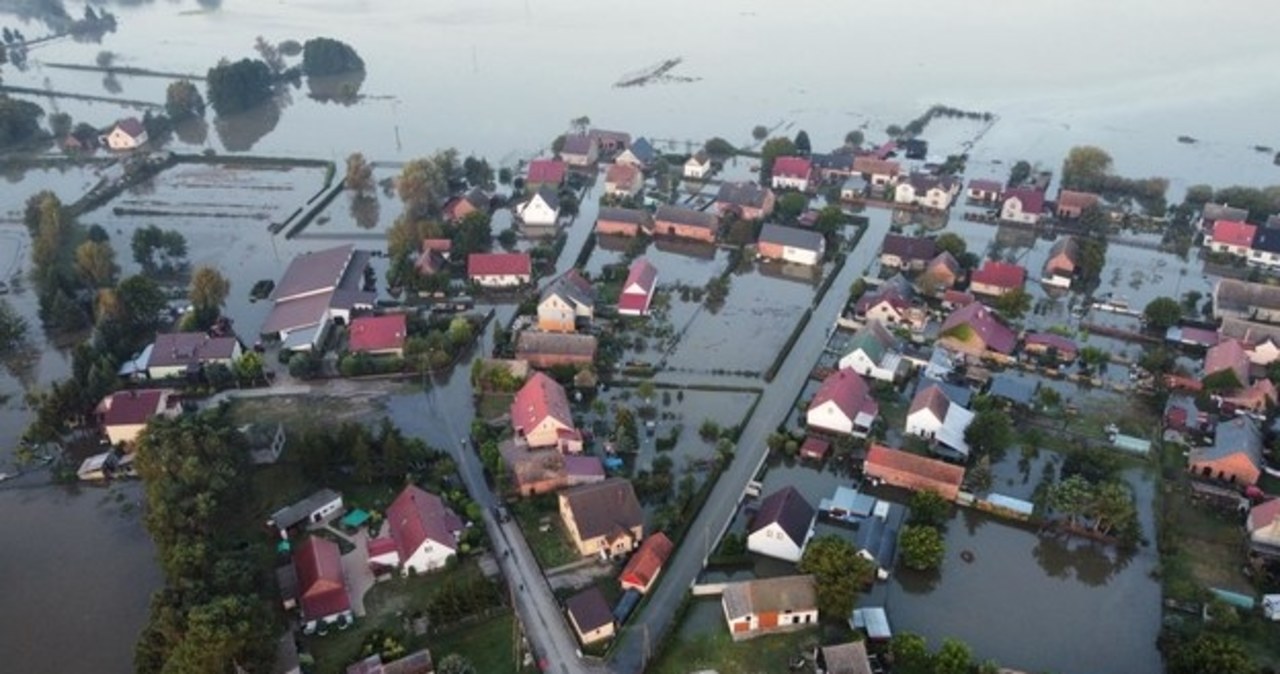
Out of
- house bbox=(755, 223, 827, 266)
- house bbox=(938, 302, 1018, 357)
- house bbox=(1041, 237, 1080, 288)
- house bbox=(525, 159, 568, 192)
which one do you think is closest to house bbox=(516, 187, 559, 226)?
house bbox=(525, 159, 568, 192)

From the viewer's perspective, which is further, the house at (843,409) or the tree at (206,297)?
the tree at (206,297)

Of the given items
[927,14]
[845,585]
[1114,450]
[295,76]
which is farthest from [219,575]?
[927,14]

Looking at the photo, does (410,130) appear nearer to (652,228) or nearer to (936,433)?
(652,228)

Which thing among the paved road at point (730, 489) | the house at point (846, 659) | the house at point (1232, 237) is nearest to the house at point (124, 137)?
the paved road at point (730, 489)

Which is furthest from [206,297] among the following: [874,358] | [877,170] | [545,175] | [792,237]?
[877,170]

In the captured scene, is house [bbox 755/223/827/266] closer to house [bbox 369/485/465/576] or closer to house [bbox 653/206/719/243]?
house [bbox 653/206/719/243]

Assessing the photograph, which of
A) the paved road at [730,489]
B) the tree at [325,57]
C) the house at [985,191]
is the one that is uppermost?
the tree at [325,57]

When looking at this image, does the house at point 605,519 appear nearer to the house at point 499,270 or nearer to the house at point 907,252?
the house at point 499,270

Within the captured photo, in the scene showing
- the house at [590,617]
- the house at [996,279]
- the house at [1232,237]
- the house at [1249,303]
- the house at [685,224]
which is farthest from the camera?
the house at [685,224]
